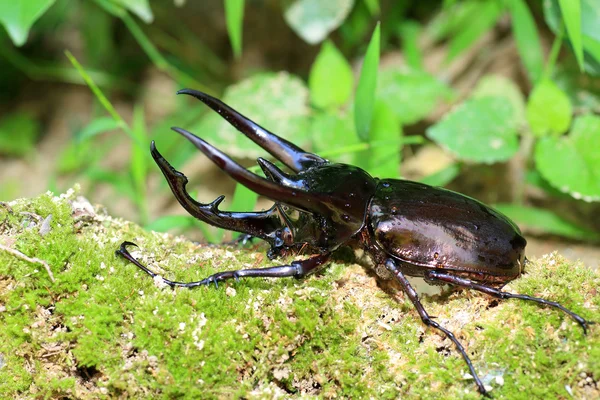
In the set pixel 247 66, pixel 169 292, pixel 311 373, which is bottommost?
pixel 311 373

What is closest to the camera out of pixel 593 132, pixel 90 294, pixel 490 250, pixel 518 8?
pixel 90 294

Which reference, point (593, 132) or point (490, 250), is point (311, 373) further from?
point (593, 132)

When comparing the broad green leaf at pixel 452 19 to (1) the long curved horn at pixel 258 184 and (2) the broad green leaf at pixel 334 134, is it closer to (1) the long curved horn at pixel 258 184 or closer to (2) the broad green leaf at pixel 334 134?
(2) the broad green leaf at pixel 334 134

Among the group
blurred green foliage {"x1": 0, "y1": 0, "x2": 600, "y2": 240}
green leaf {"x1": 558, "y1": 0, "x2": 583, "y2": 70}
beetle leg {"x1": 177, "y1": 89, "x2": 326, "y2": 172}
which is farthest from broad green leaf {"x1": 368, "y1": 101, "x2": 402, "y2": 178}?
green leaf {"x1": 558, "y1": 0, "x2": 583, "y2": 70}

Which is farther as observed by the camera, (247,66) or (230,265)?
(247,66)

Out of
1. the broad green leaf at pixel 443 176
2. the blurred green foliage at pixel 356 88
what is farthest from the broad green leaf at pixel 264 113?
the broad green leaf at pixel 443 176

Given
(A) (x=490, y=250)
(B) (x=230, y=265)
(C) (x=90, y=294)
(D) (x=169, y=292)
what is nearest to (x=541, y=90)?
(A) (x=490, y=250)

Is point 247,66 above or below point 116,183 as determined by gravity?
above

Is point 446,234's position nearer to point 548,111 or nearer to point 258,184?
point 258,184
